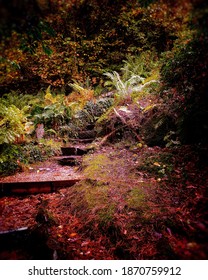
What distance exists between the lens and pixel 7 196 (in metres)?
4.21

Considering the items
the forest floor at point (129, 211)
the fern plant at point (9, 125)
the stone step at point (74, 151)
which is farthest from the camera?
the stone step at point (74, 151)

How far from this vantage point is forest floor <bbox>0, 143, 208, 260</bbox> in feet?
7.77

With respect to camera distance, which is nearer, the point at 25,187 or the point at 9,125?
the point at 25,187

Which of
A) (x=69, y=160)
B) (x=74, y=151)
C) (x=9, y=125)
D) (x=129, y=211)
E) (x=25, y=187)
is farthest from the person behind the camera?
(x=74, y=151)

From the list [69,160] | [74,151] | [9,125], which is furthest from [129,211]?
[9,125]

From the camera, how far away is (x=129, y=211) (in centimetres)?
293

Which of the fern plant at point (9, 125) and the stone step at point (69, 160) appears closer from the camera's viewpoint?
the fern plant at point (9, 125)

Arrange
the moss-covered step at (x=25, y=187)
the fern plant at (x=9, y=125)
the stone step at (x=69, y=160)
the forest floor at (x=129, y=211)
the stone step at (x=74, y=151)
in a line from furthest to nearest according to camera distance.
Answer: the stone step at (x=74, y=151) < the stone step at (x=69, y=160) < the fern plant at (x=9, y=125) < the moss-covered step at (x=25, y=187) < the forest floor at (x=129, y=211)

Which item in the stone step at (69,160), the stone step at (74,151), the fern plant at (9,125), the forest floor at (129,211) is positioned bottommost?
the forest floor at (129,211)

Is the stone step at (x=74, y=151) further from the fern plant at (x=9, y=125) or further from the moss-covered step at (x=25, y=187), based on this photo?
the moss-covered step at (x=25, y=187)

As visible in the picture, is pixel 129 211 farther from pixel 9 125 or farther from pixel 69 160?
pixel 9 125

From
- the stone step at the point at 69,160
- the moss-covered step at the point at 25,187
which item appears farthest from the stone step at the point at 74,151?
the moss-covered step at the point at 25,187

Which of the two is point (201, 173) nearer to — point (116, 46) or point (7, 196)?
point (7, 196)

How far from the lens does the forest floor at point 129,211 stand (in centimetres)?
237
